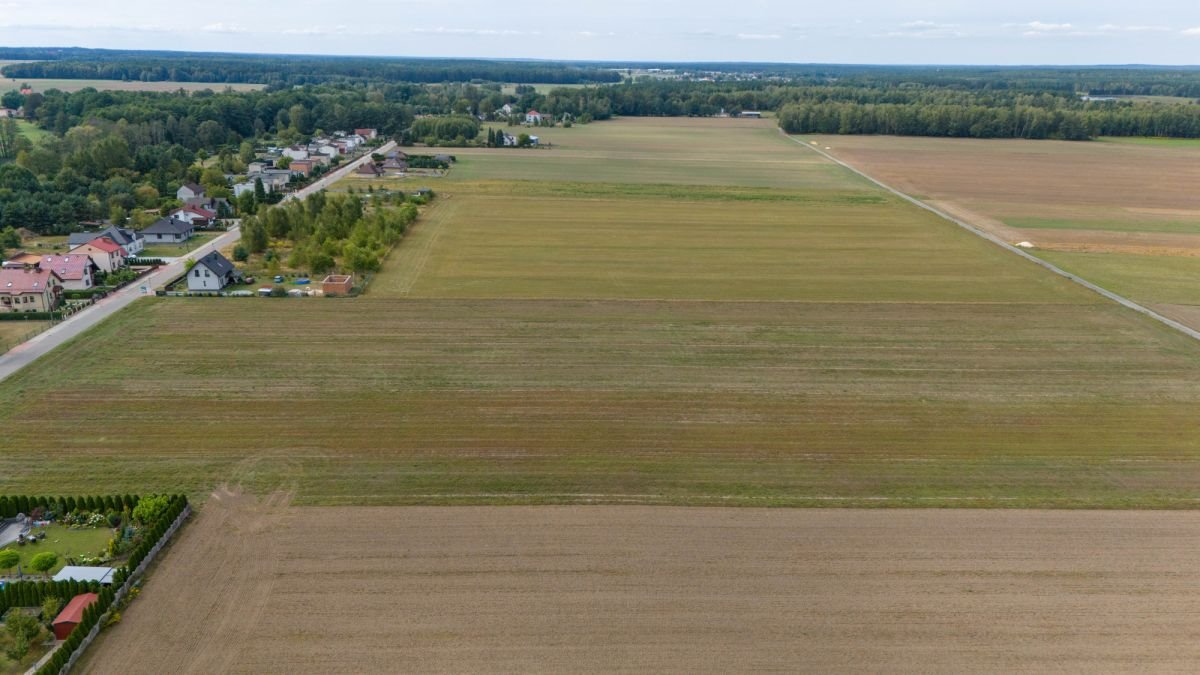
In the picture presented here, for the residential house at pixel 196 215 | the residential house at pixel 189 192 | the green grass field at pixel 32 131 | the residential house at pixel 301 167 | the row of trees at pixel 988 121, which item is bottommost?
the residential house at pixel 196 215

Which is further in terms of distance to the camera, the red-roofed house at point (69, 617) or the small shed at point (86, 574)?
the small shed at point (86, 574)

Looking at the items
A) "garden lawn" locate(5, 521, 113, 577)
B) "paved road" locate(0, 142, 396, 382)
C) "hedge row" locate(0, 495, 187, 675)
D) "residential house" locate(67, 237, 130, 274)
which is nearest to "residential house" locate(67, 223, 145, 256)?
"residential house" locate(67, 237, 130, 274)

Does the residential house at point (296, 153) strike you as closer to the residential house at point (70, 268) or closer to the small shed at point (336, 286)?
the residential house at point (70, 268)

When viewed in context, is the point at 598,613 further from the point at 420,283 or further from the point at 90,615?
the point at 420,283

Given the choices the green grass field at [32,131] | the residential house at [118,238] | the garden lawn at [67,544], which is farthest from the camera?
the green grass field at [32,131]

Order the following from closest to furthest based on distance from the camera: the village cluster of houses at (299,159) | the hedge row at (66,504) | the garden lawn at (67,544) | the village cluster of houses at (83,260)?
the garden lawn at (67,544) → the hedge row at (66,504) → the village cluster of houses at (83,260) → the village cluster of houses at (299,159)

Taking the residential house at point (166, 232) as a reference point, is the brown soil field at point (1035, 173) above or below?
above

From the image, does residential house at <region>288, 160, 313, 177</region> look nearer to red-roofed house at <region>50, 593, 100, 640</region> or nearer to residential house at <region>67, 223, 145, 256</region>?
residential house at <region>67, 223, 145, 256</region>

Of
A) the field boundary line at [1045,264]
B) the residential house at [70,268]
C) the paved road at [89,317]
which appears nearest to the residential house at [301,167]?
the paved road at [89,317]
